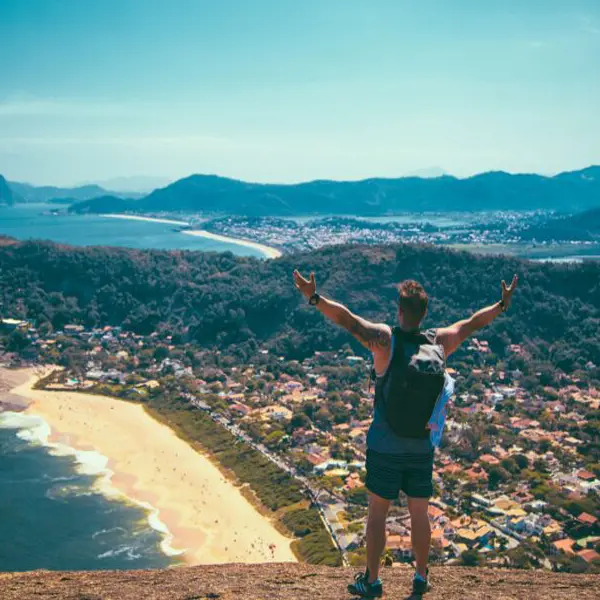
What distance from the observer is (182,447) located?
925 inches

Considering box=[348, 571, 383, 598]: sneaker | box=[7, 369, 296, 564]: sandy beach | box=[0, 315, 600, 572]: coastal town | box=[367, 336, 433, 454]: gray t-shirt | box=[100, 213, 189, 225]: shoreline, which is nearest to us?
box=[367, 336, 433, 454]: gray t-shirt

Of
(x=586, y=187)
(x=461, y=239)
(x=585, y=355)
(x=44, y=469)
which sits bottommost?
(x=44, y=469)

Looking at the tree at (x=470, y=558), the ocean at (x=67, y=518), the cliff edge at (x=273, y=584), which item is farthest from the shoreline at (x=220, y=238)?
the cliff edge at (x=273, y=584)

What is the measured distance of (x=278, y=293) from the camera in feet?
148

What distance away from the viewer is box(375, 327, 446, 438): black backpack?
10.8 ft

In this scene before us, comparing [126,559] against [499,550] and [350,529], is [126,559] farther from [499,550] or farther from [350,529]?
[499,550]

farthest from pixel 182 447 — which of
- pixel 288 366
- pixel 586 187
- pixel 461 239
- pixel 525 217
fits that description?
pixel 586 187

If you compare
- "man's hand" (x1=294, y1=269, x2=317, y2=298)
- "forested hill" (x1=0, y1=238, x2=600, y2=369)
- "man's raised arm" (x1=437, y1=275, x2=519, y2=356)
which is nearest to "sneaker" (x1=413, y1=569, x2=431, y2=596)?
"man's raised arm" (x1=437, y1=275, x2=519, y2=356)

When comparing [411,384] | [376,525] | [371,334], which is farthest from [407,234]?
[411,384]

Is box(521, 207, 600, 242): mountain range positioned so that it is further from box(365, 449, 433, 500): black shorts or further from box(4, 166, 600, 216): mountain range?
box(365, 449, 433, 500): black shorts

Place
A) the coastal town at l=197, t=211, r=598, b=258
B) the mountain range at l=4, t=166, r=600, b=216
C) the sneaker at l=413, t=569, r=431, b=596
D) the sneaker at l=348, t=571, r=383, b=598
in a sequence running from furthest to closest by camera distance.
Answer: the mountain range at l=4, t=166, r=600, b=216 < the coastal town at l=197, t=211, r=598, b=258 < the sneaker at l=413, t=569, r=431, b=596 < the sneaker at l=348, t=571, r=383, b=598

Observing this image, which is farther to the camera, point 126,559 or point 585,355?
point 585,355

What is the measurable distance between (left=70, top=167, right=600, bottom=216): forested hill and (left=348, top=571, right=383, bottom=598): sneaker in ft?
501

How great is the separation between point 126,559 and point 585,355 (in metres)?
28.4
